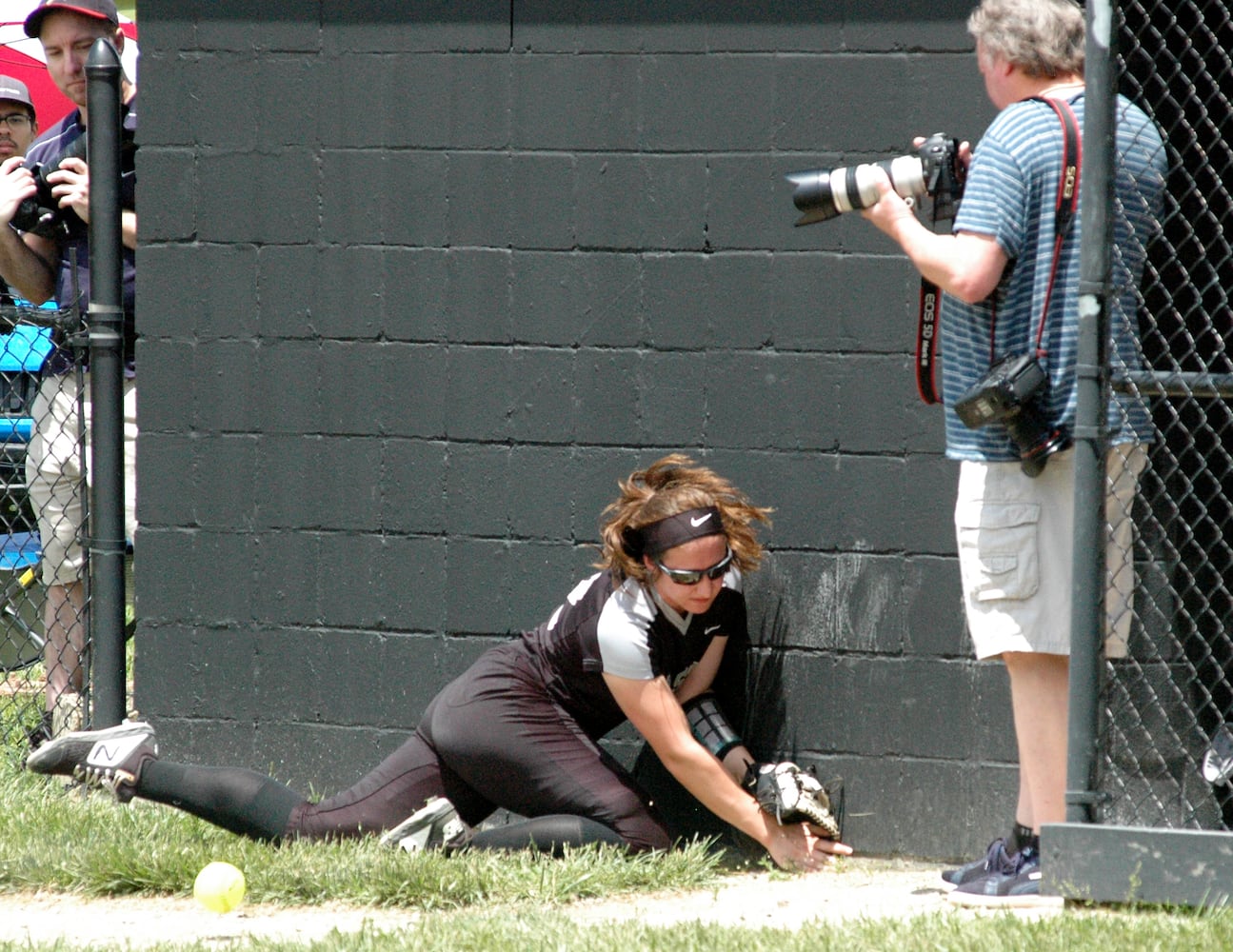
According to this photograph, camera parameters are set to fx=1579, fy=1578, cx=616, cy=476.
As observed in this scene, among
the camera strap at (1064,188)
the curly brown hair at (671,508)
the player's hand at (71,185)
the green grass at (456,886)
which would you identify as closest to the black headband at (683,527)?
the curly brown hair at (671,508)

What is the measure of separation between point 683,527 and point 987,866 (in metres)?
1.14

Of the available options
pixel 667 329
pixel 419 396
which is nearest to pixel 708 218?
pixel 667 329

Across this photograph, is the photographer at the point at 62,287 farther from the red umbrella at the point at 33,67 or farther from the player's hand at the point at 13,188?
the red umbrella at the point at 33,67

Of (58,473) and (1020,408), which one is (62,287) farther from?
(1020,408)

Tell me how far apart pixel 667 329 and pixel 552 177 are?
558mm

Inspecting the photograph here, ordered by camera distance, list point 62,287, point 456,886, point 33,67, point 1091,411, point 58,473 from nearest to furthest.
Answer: point 1091,411 < point 456,886 < point 58,473 < point 62,287 < point 33,67

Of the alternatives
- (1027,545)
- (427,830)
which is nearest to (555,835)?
(427,830)

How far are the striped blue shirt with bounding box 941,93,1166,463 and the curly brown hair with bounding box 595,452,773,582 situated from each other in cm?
71

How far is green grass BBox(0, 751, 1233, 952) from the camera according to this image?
10.7 ft

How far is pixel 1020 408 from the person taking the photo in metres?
3.54

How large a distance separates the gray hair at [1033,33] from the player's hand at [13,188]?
306cm

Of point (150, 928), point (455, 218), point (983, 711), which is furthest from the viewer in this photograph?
point (455, 218)

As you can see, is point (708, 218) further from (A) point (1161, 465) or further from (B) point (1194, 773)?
(B) point (1194, 773)

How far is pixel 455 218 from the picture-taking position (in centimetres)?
466
